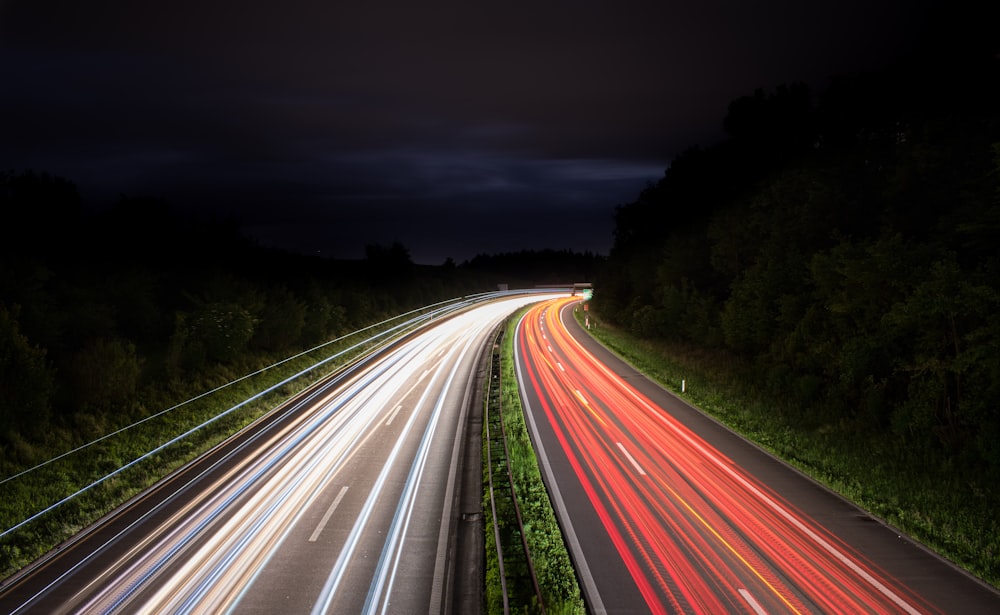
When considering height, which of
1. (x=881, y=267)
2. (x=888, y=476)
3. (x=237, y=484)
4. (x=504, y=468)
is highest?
(x=881, y=267)

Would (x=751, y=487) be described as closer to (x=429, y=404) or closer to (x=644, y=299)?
(x=429, y=404)

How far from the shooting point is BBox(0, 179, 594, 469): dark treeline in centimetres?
1878

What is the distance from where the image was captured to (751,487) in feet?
50.3

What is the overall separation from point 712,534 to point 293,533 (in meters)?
Answer: 9.78

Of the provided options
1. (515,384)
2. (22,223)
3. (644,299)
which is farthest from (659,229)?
(22,223)

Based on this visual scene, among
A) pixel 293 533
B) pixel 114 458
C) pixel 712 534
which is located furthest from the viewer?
pixel 114 458

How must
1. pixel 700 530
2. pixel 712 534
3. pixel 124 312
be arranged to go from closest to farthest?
pixel 712 534 < pixel 700 530 < pixel 124 312

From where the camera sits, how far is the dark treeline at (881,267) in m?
16.7

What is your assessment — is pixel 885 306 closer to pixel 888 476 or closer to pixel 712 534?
pixel 888 476

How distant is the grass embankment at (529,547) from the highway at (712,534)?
33 centimetres

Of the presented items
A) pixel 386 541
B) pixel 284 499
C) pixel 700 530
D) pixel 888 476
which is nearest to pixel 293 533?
pixel 284 499

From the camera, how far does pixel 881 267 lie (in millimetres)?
19734

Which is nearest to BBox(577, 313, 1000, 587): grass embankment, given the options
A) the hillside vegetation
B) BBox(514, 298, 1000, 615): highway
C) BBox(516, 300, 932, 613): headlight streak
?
the hillside vegetation

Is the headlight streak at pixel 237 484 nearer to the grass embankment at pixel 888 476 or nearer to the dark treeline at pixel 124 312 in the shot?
the dark treeline at pixel 124 312
